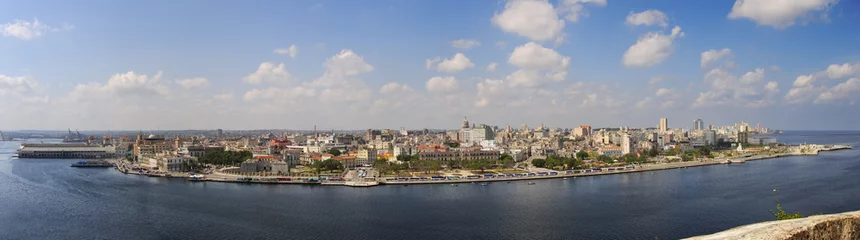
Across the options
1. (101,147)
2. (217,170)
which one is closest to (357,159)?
(217,170)

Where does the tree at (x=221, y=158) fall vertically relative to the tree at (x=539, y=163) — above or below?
above

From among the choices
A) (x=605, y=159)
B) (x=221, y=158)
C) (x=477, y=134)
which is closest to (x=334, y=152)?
(x=221, y=158)

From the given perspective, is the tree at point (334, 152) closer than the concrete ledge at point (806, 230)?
No

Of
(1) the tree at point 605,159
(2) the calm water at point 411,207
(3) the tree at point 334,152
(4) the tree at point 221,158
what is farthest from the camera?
(3) the tree at point 334,152

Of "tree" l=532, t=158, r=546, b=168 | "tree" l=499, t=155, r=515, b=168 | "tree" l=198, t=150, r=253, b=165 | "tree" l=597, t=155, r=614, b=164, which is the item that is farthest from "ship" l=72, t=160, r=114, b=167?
"tree" l=597, t=155, r=614, b=164

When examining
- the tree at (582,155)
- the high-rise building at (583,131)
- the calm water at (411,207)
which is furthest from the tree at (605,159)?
the high-rise building at (583,131)

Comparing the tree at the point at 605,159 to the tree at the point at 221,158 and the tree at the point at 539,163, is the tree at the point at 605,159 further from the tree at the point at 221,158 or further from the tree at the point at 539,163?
the tree at the point at 221,158

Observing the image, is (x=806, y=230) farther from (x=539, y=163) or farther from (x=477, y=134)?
(x=477, y=134)

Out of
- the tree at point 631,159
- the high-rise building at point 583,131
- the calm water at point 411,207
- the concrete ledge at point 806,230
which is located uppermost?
the high-rise building at point 583,131
